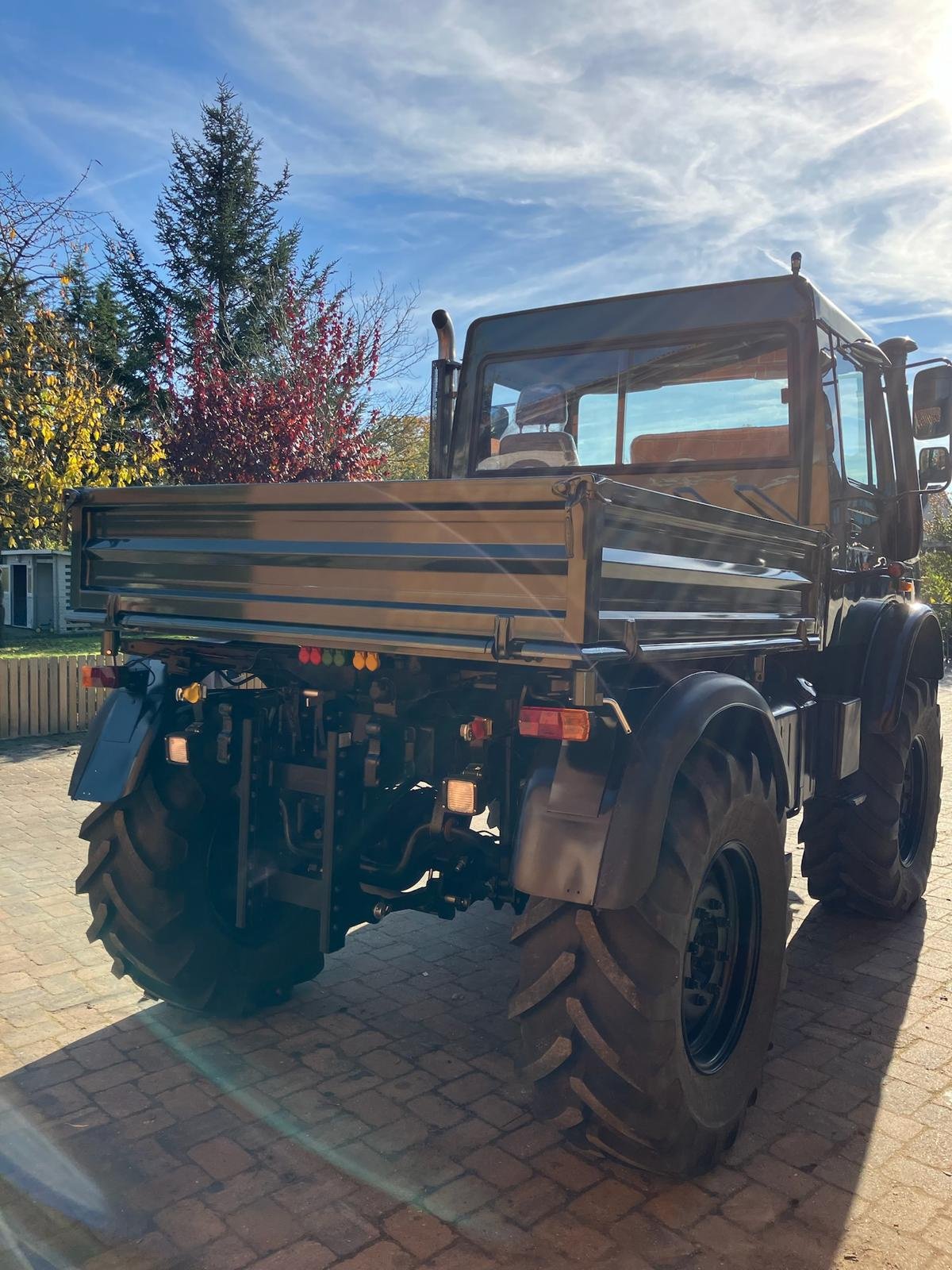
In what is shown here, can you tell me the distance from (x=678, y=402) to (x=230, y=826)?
2.77 m

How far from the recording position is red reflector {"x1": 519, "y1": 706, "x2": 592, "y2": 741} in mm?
2543

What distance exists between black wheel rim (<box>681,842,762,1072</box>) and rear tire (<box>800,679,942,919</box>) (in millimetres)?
1523

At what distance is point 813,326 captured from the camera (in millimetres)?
4168

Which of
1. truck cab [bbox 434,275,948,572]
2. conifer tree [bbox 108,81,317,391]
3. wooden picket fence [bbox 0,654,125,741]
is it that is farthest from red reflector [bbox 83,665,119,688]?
conifer tree [bbox 108,81,317,391]

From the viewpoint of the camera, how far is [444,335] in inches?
200

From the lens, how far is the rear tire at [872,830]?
478 cm

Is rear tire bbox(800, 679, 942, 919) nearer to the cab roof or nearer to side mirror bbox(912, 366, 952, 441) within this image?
side mirror bbox(912, 366, 952, 441)

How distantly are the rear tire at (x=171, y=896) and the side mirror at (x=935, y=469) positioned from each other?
12.9ft

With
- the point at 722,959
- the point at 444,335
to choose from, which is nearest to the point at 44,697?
the point at 444,335

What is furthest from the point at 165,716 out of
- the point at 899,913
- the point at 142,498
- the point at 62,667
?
the point at 62,667

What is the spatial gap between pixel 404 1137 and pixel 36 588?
77.2ft

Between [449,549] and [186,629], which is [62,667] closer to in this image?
[186,629]

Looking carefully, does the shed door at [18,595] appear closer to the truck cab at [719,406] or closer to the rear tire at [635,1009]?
the truck cab at [719,406]

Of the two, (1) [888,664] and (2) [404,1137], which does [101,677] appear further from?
(1) [888,664]
